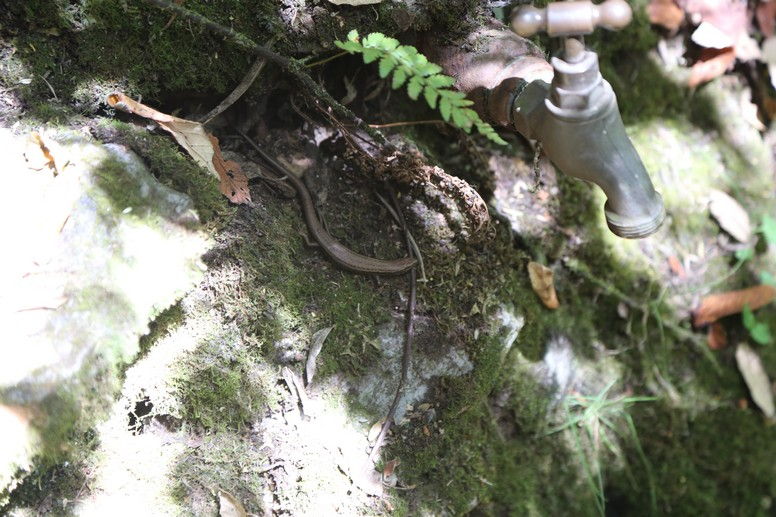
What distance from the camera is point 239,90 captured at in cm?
224

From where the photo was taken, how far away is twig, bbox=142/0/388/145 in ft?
6.59

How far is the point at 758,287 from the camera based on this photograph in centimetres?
333

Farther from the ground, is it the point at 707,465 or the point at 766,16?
the point at 766,16

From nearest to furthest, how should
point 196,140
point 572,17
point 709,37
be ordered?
point 572,17
point 196,140
point 709,37

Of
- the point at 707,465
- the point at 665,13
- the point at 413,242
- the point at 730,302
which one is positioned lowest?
the point at 707,465

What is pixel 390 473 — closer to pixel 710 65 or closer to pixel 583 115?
pixel 583 115

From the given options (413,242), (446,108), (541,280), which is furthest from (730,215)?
(446,108)

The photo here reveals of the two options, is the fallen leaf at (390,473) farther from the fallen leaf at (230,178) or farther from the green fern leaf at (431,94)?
the green fern leaf at (431,94)

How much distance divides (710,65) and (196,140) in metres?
2.62

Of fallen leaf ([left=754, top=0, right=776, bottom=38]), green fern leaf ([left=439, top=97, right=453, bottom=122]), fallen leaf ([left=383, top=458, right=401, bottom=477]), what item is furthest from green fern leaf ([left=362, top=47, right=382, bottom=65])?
fallen leaf ([left=754, top=0, right=776, bottom=38])

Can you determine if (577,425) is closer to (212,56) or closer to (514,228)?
(514,228)

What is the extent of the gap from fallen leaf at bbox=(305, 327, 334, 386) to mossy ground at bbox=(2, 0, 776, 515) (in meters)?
0.03

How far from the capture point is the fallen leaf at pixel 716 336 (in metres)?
3.24

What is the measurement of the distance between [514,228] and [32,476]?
6.32 feet
